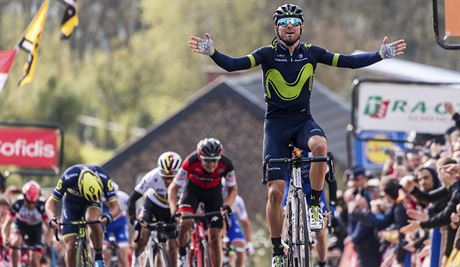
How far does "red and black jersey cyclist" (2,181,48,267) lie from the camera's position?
73.7 ft

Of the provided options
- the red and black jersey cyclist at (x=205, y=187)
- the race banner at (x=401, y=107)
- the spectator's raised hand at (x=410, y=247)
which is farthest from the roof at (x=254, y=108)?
the spectator's raised hand at (x=410, y=247)

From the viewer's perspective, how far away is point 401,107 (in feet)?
82.2

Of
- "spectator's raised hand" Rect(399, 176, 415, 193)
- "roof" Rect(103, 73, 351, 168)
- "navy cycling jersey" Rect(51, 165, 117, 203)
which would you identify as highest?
"roof" Rect(103, 73, 351, 168)

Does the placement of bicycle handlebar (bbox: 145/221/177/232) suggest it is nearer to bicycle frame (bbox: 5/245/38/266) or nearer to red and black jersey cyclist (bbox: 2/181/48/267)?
red and black jersey cyclist (bbox: 2/181/48/267)

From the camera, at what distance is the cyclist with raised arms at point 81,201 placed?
57.5 ft

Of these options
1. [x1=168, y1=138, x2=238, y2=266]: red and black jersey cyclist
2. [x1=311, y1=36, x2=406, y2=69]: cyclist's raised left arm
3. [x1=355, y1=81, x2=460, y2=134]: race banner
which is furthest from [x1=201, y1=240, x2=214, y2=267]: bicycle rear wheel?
[x1=355, y1=81, x2=460, y2=134]: race banner

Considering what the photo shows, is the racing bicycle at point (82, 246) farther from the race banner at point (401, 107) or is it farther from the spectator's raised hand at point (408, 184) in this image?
the race banner at point (401, 107)

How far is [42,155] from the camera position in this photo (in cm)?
2858

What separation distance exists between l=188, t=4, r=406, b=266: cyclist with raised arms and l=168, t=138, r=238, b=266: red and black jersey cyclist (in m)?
3.26

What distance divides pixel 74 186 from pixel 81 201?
0.24m

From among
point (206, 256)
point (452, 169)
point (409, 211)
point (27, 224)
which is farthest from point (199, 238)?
point (27, 224)

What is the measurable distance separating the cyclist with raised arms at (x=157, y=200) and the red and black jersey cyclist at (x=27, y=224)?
355 centimetres

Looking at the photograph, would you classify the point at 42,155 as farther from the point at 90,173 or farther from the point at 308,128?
the point at 308,128

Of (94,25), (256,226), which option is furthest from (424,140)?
(94,25)
